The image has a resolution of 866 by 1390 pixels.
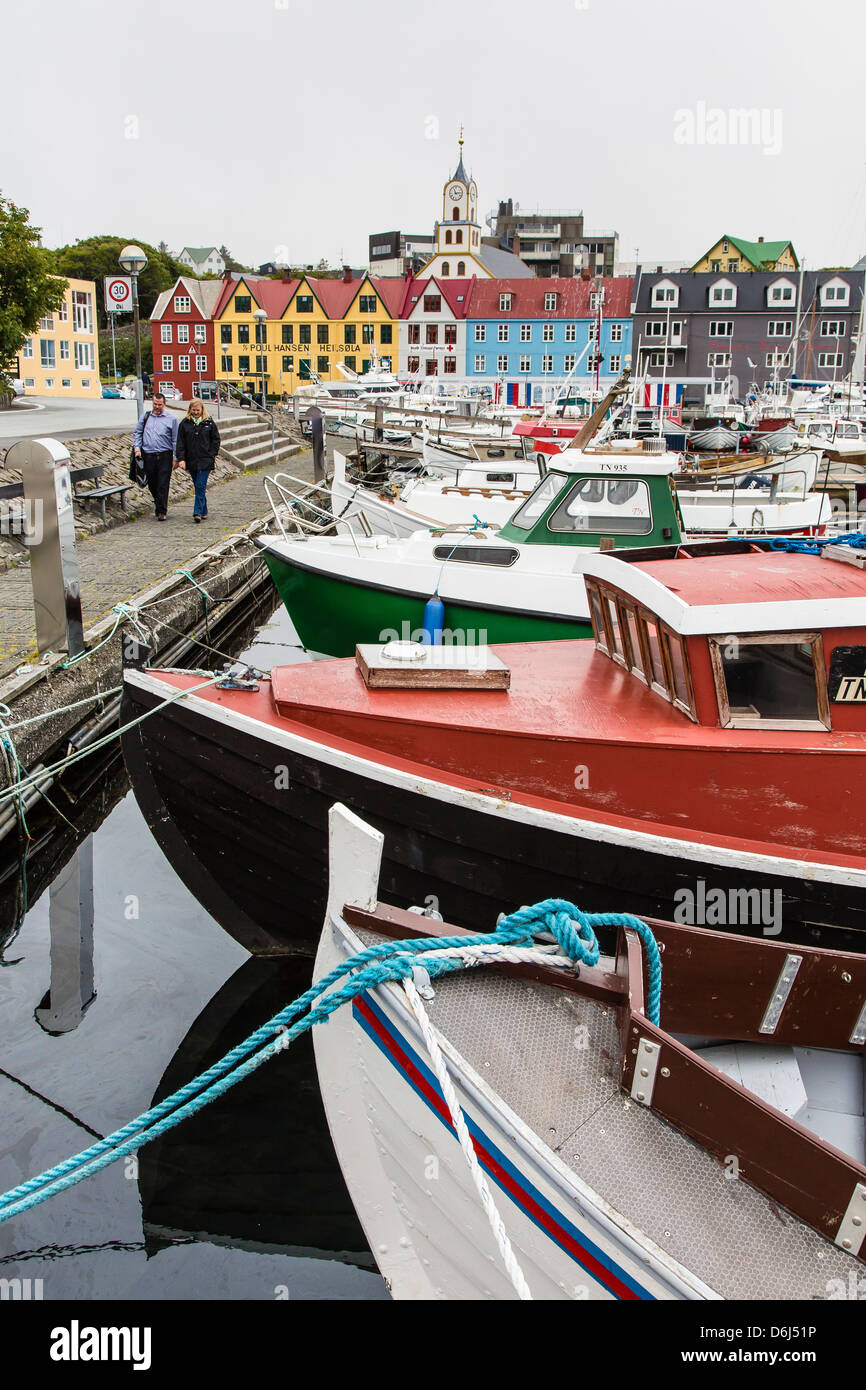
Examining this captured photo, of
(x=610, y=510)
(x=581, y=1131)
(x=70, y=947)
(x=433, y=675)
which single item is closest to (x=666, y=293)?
(x=610, y=510)

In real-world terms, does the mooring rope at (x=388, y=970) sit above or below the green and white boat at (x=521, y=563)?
below

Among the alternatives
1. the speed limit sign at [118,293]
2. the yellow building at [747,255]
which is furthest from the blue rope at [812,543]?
the yellow building at [747,255]

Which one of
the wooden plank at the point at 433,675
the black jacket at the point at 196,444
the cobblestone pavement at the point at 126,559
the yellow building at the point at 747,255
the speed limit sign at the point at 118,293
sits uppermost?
the yellow building at the point at 747,255

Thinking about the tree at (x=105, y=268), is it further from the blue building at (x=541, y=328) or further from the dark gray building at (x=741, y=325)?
the dark gray building at (x=741, y=325)

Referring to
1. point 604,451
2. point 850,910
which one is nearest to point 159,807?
point 850,910

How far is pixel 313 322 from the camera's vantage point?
72438 mm

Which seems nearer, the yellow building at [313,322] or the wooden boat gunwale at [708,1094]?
the wooden boat gunwale at [708,1094]

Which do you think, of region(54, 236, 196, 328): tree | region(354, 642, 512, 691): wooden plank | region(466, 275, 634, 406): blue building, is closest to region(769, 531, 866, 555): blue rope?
region(354, 642, 512, 691): wooden plank

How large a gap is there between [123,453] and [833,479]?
44.9ft

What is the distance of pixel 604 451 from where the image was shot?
9875 mm

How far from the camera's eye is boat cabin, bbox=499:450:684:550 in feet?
31.0

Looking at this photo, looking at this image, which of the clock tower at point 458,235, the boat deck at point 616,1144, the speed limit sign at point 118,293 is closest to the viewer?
the boat deck at point 616,1144

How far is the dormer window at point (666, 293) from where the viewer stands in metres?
65.6

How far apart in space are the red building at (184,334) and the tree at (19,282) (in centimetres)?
4852
